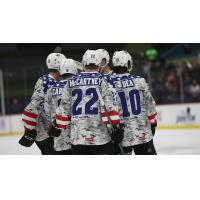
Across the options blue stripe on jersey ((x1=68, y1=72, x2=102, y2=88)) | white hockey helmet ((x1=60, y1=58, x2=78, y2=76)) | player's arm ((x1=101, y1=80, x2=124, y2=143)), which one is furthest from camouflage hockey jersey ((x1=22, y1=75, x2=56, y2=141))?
player's arm ((x1=101, y1=80, x2=124, y2=143))

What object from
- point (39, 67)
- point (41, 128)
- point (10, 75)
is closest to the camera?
point (41, 128)

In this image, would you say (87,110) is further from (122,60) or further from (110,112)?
(122,60)

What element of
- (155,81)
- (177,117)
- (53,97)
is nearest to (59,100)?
(53,97)

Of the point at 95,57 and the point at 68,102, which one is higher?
the point at 95,57

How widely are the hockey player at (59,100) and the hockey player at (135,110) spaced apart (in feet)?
1.28

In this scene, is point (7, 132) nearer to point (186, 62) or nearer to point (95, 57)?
point (186, 62)

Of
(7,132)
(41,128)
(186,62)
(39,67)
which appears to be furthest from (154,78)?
(41,128)

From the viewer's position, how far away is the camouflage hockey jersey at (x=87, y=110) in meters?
3.88

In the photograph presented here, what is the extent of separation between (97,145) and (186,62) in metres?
4.88

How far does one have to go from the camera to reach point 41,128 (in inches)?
188

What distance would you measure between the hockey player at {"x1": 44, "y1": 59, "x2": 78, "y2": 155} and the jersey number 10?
449 mm

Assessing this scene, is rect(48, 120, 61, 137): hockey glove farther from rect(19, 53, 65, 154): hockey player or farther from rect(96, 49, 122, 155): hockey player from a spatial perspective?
rect(96, 49, 122, 155): hockey player

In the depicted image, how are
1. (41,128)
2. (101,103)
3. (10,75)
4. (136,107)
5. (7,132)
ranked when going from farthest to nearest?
(7,132) → (10,75) → (41,128) → (136,107) → (101,103)

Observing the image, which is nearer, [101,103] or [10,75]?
[101,103]
